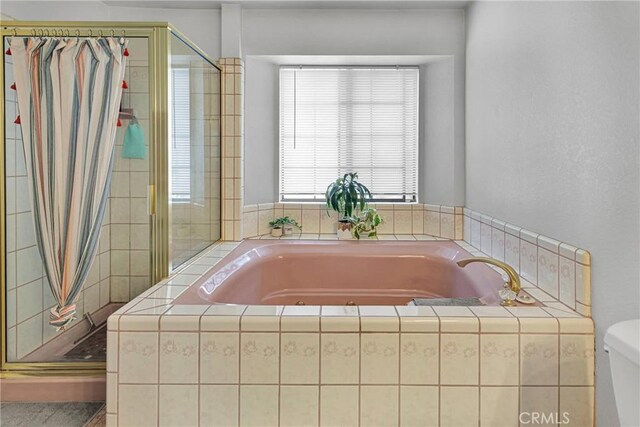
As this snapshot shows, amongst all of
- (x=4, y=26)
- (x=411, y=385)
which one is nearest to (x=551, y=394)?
(x=411, y=385)

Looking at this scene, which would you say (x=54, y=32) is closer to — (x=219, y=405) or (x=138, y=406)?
(x=138, y=406)

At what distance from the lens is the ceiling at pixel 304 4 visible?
260 cm

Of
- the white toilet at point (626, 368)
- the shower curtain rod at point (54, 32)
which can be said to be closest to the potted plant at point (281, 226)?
the shower curtain rod at point (54, 32)

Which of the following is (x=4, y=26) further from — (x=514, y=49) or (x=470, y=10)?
(x=470, y=10)

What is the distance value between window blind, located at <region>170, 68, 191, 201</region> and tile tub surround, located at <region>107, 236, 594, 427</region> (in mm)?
865

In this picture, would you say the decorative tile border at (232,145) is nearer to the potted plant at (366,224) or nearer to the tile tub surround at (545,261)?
the potted plant at (366,224)

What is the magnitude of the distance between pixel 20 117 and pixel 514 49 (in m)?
2.22

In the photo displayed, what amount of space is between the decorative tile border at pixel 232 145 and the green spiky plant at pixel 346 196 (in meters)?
0.64

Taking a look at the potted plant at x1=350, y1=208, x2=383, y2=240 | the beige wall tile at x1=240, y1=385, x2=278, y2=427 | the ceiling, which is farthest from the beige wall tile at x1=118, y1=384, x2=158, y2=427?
the ceiling

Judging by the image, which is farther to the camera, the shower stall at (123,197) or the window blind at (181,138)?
the window blind at (181,138)

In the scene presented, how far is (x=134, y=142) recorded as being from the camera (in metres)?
1.93

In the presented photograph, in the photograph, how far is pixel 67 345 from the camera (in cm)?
195

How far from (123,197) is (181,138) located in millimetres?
437

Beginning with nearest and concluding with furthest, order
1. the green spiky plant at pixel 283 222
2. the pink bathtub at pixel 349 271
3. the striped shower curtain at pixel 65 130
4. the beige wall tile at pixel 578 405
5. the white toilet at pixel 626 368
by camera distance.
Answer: the white toilet at pixel 626 368 < the beige wall tile at pixel 578 405 < the striped shower curtain at pixel 65 130 < the pink bathtub at pixel 349 271 < the green spiky plant at pixel 283 222
